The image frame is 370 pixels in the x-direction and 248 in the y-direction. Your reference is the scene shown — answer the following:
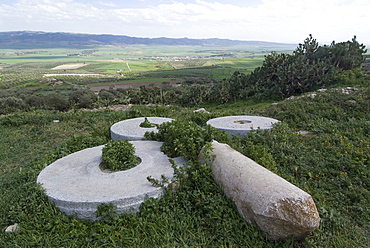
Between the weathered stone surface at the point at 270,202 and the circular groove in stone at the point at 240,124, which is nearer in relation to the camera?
the weathered stone surface at the point at 270,202

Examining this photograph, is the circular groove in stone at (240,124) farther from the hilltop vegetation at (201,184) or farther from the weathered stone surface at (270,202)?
the weathered stone surface at (270,202)

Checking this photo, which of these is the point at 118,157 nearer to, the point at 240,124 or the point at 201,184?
the point at 201,184

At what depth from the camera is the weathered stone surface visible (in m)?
4.18

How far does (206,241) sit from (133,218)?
1.38m

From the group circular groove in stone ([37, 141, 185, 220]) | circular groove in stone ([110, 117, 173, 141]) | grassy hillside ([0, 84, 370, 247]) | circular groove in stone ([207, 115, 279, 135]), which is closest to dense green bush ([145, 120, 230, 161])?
circular groove in stone ([37, 141, 185, 220])

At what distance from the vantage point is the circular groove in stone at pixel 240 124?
9.64m

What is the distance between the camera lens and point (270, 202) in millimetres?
4262

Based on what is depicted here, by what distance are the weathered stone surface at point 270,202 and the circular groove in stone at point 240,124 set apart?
4288 mm

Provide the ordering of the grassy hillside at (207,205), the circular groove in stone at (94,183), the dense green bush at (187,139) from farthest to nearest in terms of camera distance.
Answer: the dense green bush at (187,139) → the circular groove in stone at (94,183) → the grassy hillside at (207,205)

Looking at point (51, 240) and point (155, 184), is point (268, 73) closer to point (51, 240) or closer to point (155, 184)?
point (155, 184)

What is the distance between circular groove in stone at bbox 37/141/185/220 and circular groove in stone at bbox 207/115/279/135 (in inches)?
132

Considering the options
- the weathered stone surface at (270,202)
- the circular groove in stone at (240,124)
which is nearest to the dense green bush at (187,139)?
the weathered stone surface at (270,202)


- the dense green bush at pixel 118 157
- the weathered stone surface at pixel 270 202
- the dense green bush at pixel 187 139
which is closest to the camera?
the weathered stone surface at pixel 270 202

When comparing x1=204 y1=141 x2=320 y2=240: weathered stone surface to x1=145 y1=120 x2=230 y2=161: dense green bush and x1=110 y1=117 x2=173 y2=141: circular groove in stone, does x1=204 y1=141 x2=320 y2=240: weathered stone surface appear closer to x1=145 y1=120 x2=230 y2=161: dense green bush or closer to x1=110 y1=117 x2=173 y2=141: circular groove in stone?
x1=145 y1=120 x2=230 y2=161: dense green bush
